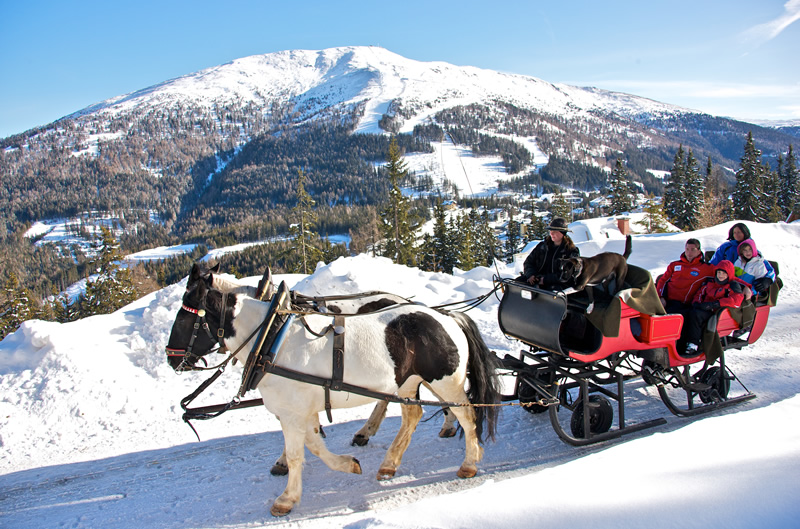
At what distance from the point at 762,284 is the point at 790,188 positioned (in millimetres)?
50273

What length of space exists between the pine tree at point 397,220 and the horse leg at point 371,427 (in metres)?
24.1

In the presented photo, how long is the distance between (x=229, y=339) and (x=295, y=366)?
668 mm

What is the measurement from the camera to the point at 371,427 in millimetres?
4848

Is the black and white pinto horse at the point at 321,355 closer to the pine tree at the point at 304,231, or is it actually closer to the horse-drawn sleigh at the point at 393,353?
the horse-drawn sleigh at the point at 393,353

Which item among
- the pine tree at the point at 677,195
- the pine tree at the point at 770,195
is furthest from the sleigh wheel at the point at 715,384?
the pine tree at the point at 770,195

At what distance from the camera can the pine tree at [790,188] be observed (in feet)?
134

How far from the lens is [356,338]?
12.5 feet

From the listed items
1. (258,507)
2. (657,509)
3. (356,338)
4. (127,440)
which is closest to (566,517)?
(657,509)

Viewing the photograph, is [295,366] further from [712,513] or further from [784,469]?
[784,469]

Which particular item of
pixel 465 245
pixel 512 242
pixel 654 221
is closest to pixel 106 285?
pixel 465 245

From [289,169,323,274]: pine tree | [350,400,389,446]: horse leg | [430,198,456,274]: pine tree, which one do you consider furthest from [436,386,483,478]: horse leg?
[430,198,456,274]: pine tree

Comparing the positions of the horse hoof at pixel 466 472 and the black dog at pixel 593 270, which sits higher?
the black dog at pixel 593 270

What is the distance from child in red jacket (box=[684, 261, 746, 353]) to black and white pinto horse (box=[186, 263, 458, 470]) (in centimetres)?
315

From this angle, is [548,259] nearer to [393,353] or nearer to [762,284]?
[393,353]
